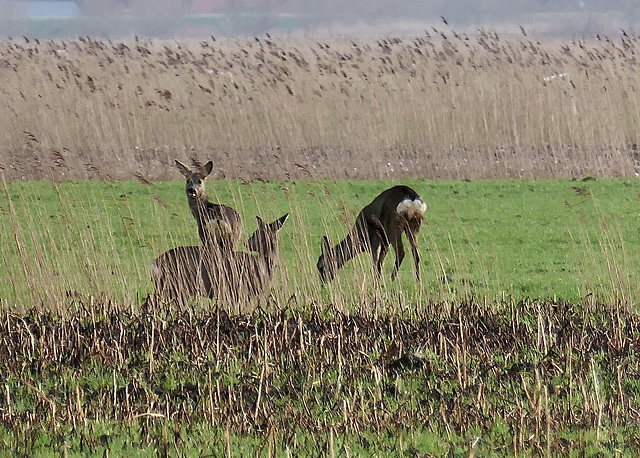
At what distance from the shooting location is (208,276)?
9016 mm

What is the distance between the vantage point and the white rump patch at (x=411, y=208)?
1212 cm

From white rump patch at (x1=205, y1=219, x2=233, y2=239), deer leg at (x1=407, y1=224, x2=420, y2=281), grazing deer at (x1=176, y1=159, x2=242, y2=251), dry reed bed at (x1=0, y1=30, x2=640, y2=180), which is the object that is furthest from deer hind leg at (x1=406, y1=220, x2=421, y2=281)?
dry reed bed at (x1=0, y1=30, x2=640, y2=180)

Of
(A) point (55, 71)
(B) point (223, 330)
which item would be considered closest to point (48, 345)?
(B) point (223, 330)

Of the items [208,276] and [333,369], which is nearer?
[333,369]

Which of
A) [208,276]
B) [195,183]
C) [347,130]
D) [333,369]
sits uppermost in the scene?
[347,130]

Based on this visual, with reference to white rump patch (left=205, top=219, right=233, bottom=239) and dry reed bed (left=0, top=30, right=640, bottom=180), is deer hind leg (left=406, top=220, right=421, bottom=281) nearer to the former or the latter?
white rump patch (left=205, top=219, right=233, bottom=239)

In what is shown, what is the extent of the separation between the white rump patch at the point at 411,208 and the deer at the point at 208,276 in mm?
2922

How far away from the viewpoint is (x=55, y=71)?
2480cm

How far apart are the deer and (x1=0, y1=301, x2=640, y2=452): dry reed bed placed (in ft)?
1.29

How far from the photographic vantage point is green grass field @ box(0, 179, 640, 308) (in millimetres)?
8812

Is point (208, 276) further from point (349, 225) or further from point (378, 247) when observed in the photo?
point (378, 247)

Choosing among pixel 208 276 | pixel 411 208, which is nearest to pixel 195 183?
pixel 411 208

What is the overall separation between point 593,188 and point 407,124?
161 inches

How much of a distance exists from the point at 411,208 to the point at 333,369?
18.6 ft
